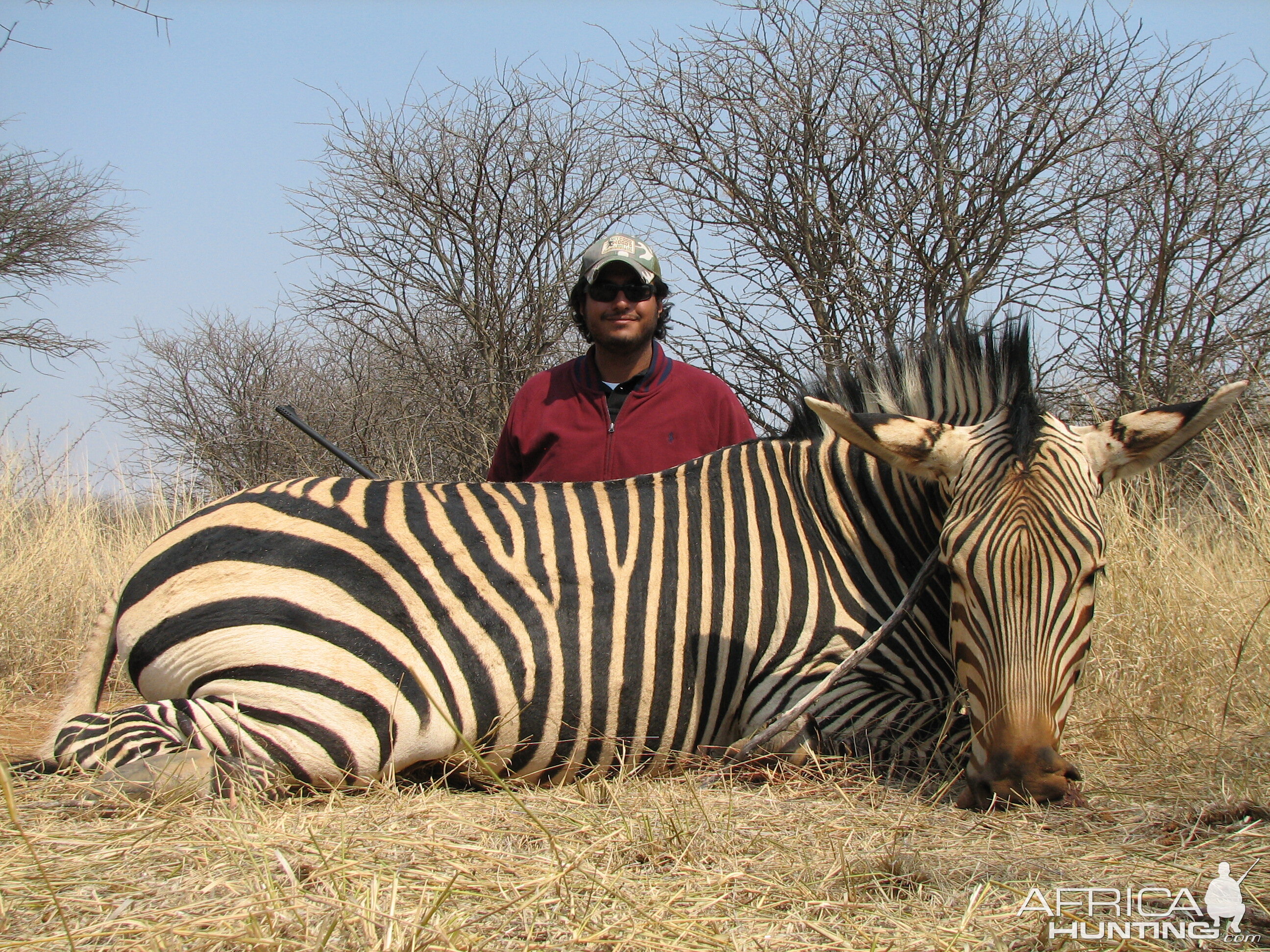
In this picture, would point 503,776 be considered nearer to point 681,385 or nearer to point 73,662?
point 681,385

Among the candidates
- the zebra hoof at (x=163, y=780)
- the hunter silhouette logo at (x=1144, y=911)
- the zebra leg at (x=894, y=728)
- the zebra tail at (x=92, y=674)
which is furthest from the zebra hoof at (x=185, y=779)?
the hunter silhouette logo at (x=1144, y=911)

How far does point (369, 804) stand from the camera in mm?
2422

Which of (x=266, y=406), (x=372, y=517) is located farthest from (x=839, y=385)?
(x=266, y=406)

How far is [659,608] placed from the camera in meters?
3.02

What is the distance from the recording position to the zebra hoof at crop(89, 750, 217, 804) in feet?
7.64

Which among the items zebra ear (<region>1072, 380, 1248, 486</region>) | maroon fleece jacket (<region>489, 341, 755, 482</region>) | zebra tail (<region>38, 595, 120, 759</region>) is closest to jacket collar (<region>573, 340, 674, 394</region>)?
maroon fleece jacket (<region>489, 341, 755, 482</region>)

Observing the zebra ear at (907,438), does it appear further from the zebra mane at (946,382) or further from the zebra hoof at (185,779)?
the zebra hoof at (185,779)

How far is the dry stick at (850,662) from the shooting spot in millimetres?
2729

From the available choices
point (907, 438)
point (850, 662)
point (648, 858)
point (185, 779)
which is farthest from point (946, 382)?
point (185, 779)

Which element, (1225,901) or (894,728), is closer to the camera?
(1225,901)

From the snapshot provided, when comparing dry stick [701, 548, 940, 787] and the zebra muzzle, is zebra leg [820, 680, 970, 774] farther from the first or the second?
the zebra muzzle

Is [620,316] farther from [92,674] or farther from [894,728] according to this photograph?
[92,674]

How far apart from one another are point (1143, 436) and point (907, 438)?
726 millimetres

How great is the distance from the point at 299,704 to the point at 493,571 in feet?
2.23
